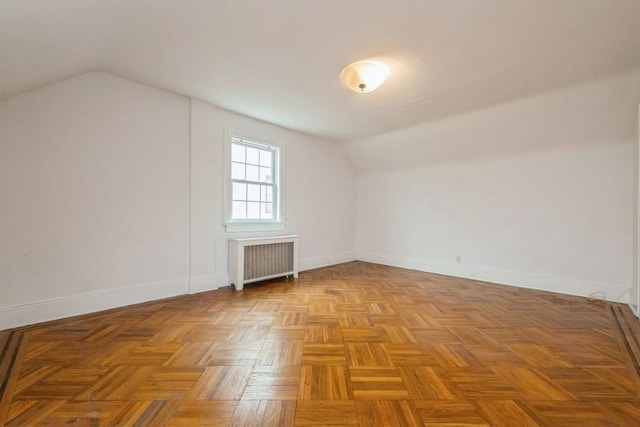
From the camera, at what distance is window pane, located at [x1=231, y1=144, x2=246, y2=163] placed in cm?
374

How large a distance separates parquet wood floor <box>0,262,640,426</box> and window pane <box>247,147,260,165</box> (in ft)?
6.63

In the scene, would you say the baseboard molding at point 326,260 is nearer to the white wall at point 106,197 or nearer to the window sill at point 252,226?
the window sill at point 252,226

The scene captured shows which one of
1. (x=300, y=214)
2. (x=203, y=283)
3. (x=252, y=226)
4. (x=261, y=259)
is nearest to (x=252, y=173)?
(x=252, y=226)

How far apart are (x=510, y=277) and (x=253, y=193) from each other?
Answer: 12.5 ft

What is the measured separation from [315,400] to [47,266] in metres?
2.58

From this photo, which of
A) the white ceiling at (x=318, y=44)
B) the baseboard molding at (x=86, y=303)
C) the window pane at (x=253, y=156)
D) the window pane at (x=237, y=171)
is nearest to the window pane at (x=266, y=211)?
the window pane at (x=237, y=171)

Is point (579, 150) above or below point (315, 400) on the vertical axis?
above

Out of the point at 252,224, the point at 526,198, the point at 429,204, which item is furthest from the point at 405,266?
the point at 252,224

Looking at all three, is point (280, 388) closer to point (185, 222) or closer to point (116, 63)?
point (185, 222)

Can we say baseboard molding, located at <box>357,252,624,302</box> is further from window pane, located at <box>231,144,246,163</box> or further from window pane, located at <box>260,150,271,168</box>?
window pane, located at <box>231,144,246,163</box>

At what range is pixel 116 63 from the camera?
7.85ft

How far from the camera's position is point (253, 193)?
397 centimetres

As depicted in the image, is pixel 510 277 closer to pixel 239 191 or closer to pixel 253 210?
pixel 253 210

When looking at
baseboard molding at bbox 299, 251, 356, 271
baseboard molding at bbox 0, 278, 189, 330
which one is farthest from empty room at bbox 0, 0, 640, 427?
baseboard molding at bbox 299, 251, 356, 271
